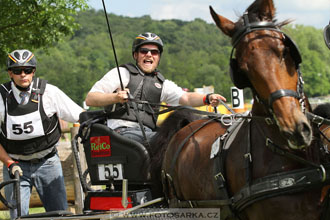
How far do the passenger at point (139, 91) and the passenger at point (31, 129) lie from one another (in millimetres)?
662

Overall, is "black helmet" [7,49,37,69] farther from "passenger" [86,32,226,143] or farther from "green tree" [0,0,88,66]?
"green tree" [0,0,88,66]

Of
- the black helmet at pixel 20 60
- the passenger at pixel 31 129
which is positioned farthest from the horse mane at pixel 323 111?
the black helmet at pixel 20 60

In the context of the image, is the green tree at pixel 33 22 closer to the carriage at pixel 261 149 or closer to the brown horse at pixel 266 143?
the carriage at pixel 261 149

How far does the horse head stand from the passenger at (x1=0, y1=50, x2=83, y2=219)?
99.0 inches

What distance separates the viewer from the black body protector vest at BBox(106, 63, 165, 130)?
4.85 m

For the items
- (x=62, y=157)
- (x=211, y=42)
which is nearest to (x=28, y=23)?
(x=62, y=157)

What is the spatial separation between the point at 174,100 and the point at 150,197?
1.19m

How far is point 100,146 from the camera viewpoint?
15.5 feet

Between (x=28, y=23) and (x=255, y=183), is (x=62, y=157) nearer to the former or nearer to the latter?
(x=28, y=23)

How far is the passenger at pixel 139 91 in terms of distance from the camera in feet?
15.5

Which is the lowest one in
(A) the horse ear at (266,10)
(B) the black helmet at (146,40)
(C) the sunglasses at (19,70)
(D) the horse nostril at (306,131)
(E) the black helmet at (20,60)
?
(D) the horse nostril at (306,131)

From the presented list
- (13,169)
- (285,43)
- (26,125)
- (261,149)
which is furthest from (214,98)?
(13,169)

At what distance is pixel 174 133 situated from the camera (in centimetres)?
459

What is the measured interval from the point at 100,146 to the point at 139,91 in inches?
26.9
